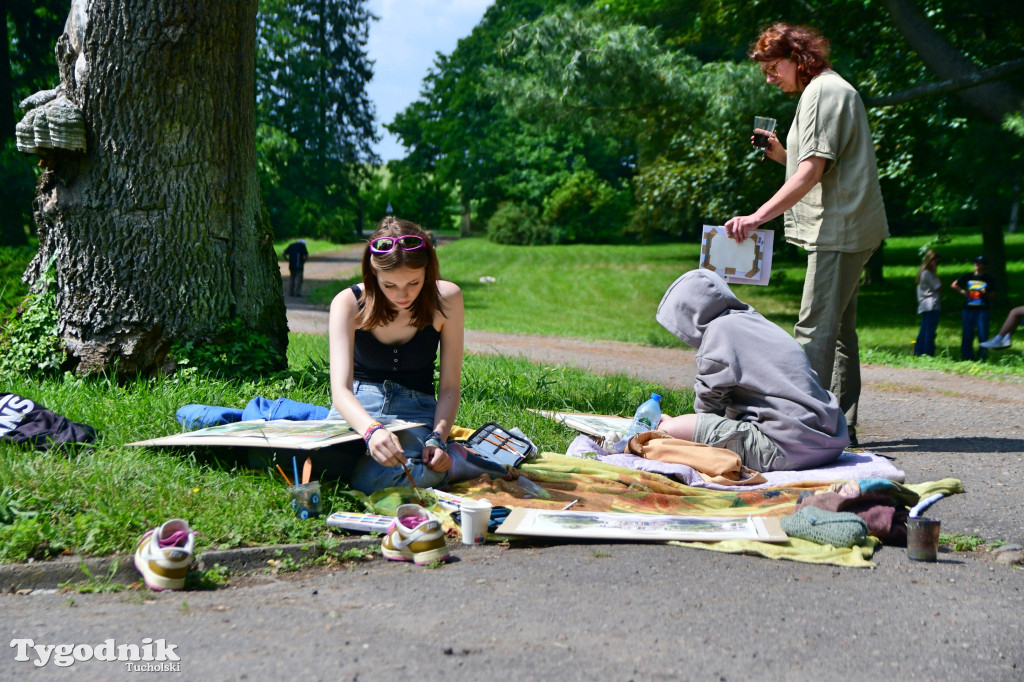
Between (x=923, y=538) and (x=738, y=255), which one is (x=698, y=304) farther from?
(x=923, y=538)

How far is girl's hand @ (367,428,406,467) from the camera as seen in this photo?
3.81 m

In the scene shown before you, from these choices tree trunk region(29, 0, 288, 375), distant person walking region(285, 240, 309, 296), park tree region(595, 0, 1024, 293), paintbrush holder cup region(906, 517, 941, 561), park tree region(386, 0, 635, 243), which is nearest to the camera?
paintbrush holder cup region(906, 517, 941, 561)

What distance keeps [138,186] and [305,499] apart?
3.19 meters

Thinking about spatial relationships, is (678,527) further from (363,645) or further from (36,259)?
(36,259)

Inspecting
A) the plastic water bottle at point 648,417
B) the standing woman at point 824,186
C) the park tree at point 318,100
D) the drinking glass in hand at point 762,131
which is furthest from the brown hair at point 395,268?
the park tree at point 318,100

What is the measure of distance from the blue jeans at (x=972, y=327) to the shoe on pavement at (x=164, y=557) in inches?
535

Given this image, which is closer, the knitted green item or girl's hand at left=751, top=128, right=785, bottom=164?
the knitted green item

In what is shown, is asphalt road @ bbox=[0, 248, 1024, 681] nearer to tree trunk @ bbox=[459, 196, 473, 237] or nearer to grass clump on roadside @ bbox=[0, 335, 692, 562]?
grass clump on roadside @ bbox=[0, 335, 692, 562]

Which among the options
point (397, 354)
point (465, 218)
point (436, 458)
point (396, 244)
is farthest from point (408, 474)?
point (465, 218)

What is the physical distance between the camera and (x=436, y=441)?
428 centimetres

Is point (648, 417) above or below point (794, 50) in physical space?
below

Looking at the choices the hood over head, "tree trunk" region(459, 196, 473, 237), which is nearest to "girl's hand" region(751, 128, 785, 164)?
the hood over head

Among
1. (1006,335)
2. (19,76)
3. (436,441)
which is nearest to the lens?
(436,441)

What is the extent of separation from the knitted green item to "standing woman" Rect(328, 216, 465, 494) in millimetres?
1550
